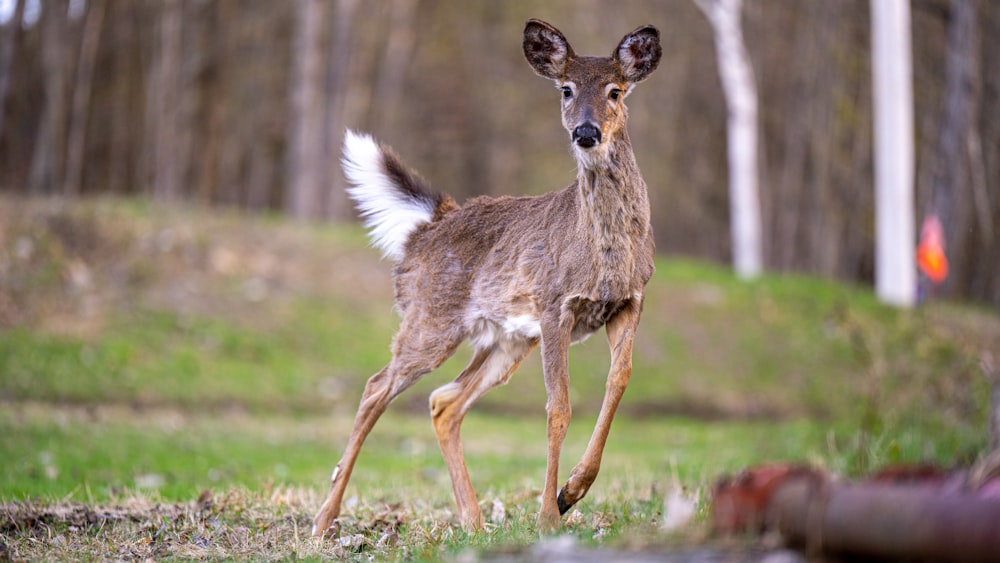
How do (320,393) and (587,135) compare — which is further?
(320,393)

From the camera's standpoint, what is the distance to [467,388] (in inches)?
264

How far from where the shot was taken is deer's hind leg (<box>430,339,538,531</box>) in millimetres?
6543

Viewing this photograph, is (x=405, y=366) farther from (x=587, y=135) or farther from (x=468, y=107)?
(x=468, y=107)

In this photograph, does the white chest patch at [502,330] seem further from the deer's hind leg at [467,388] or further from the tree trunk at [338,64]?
the tree trunk at [338,64]

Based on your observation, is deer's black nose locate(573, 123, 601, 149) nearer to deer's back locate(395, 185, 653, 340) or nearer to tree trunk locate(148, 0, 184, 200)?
deer's back locate(395, 185, 653, 340)

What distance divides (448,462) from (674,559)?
3356mm

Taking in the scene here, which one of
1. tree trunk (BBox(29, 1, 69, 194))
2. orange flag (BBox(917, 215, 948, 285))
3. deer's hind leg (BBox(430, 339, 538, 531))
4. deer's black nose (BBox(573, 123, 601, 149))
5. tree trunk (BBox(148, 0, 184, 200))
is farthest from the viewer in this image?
tree trunk (BBox(148, 0, 184, 200))

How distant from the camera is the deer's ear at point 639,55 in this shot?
233 inches

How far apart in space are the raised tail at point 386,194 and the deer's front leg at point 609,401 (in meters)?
1.66

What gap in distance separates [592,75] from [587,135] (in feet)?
1.41

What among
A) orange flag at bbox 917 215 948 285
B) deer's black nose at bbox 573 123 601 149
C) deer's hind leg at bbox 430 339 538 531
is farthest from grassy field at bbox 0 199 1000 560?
deer's black nose at bbox 573 123 601 149

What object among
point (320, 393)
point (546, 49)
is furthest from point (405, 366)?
point (320, 393)

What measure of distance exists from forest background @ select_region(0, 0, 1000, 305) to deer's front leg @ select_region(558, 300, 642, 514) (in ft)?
44.1

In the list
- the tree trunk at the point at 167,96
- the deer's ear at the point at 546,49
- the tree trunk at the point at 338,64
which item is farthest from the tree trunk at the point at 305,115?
the deer's ear at the point at 546,49
